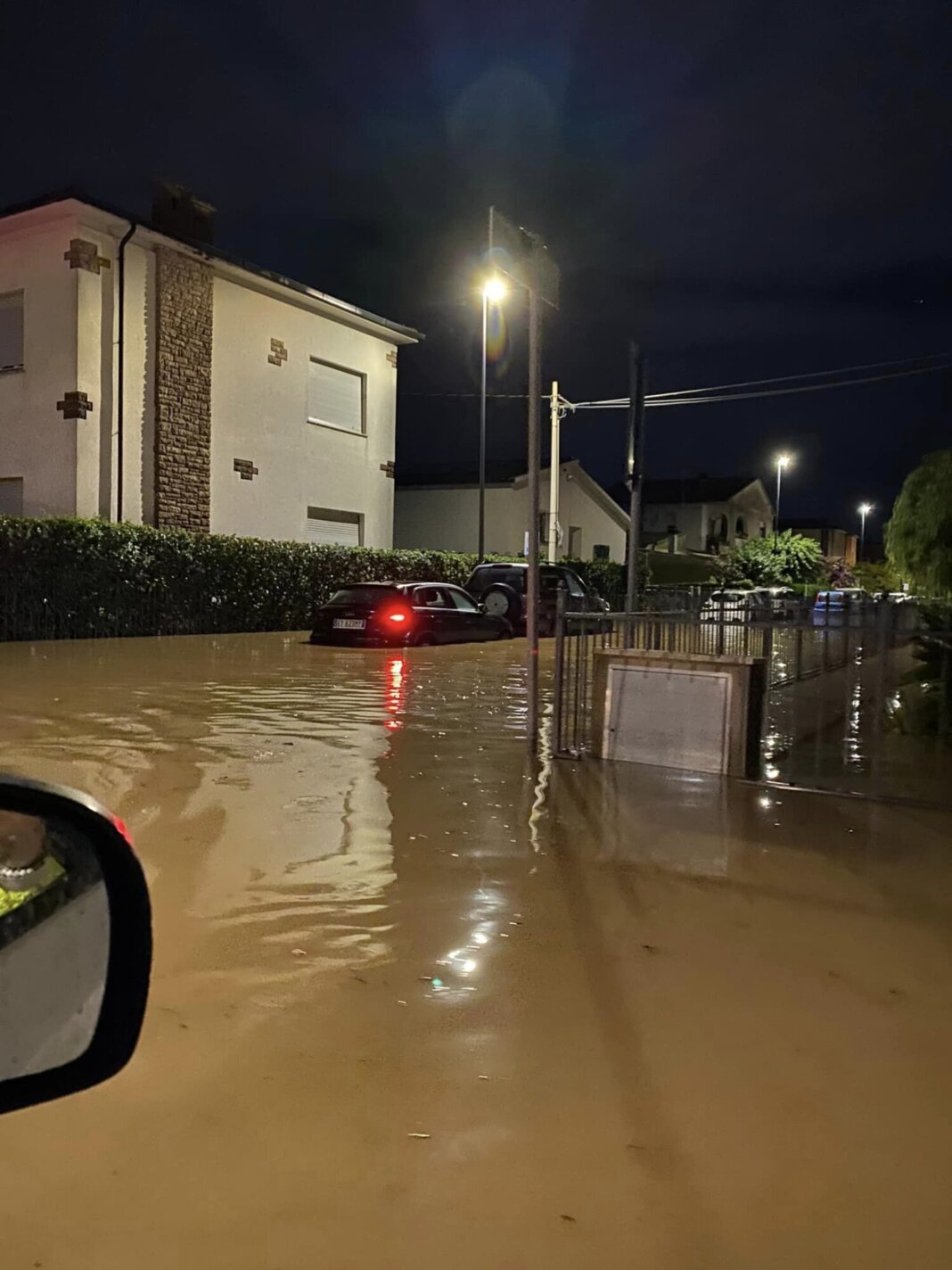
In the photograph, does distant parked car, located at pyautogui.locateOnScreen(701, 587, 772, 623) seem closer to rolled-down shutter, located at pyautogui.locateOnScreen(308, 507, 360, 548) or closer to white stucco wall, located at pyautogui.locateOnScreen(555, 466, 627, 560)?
rolled-down shutter, located at pyautogui.locateOnScreen(308, 507, 360, 548)

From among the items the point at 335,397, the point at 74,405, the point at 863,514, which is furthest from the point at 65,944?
the point at 863,514

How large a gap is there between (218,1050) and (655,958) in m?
1.69

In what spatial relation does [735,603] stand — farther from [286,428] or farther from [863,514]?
[863,514]

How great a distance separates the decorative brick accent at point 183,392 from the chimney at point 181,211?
82.1 inches

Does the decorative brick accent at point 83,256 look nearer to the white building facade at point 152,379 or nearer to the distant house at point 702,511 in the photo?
the white building facade at point 152,379

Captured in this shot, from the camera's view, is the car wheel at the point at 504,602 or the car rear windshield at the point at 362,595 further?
the car wheel at the point at 504,602

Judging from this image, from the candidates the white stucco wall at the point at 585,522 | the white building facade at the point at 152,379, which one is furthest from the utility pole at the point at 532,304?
the white stucco wall at the point at 585,522

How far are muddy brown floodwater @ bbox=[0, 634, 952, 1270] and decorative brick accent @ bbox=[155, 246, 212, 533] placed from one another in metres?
15.6

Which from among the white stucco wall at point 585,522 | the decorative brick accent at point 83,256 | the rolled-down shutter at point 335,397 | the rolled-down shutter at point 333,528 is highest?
the decorative brick accent at point 83,256

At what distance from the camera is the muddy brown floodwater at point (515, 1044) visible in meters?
2.45

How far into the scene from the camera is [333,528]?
87.7 ft

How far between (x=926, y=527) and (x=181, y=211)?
801 inches

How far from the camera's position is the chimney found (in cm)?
2358

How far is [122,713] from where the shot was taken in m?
9.80
